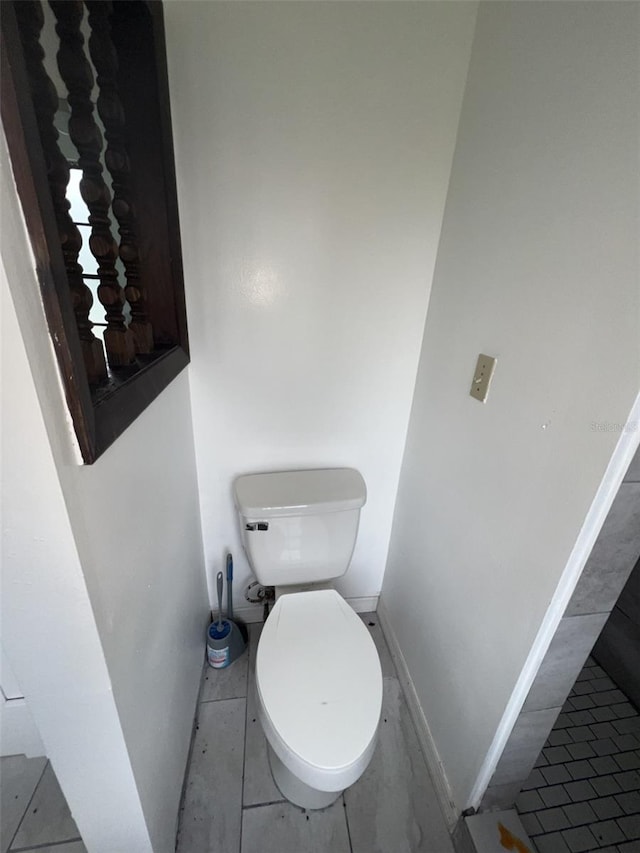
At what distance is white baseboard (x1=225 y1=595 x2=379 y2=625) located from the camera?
1.49m

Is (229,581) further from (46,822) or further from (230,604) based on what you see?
(46,822)

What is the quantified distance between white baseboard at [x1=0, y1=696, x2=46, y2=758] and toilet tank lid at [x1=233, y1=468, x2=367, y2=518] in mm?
834

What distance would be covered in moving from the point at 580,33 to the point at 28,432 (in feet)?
3.44

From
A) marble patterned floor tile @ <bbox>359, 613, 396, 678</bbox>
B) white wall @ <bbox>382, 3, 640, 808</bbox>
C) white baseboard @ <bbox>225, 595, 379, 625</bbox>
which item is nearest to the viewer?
white wall @ <bbox>382, 3, 640, 808</bbox>

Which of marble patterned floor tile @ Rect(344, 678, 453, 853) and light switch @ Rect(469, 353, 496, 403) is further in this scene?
marble patterned floor tile @ Rect(344, 678, 453, 853)

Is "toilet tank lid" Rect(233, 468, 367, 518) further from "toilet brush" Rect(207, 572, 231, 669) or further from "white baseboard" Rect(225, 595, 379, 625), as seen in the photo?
"white baseboard" Rect(225, 595, 379, 625)

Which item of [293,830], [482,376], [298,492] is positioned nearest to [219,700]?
[293,830]

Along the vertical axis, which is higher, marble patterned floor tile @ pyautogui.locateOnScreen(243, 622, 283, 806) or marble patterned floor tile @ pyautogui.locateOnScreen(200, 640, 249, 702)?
marble patterned floor tile @ pyautogui.locateOnScreen(243, 622, 283, 806)

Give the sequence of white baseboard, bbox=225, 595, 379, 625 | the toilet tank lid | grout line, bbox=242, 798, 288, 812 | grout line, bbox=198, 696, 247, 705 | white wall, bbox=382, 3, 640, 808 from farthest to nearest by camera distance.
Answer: white baseboard, bbox=225, 595, 379, 625
grout line, bbox=198, 696, 247, 705
the toilet tank lid
grout line, bbox=242, 798, 288, 812
white wall, bbox=382, 3, 640, 808

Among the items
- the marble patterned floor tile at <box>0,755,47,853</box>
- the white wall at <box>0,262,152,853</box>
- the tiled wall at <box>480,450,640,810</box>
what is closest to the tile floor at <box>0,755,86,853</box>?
the marble patterned floor tile at <box>0,755,47,853</box>

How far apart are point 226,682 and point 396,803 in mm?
656

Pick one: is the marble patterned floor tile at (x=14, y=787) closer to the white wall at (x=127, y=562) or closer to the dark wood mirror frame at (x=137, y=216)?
the white wall at (x=127, y=562)

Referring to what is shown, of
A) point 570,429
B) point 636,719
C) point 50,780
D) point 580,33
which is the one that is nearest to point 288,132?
point 580,33

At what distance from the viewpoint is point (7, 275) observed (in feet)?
1.15
